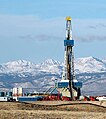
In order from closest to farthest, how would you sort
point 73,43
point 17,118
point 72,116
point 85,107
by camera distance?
point 17,118, point 72,116, point 85,107, point 73,43

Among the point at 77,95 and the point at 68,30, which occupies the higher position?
the point at 68,30

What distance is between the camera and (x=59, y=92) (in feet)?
549

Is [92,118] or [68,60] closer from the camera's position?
[92,118]

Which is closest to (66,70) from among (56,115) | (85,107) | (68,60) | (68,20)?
(68,60)

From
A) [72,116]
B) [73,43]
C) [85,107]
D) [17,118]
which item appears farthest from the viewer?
[73,43]

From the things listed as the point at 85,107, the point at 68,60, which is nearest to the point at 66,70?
the point at 68,60

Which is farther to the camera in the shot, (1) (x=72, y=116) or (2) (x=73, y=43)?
(2) (x=73, y=43)

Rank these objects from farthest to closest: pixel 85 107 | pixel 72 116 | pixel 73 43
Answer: pixel 73 43, pixel 85 107, pixel 72 116

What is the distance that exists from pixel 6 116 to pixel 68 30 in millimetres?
105029

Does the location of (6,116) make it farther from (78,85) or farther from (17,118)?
Answer: (78,85)

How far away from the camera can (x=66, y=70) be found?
541ft

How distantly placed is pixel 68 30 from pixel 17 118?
106 metres

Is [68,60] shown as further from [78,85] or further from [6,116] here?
[6,116]

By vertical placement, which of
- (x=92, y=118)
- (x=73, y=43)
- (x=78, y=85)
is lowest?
(x=92, y=118)
